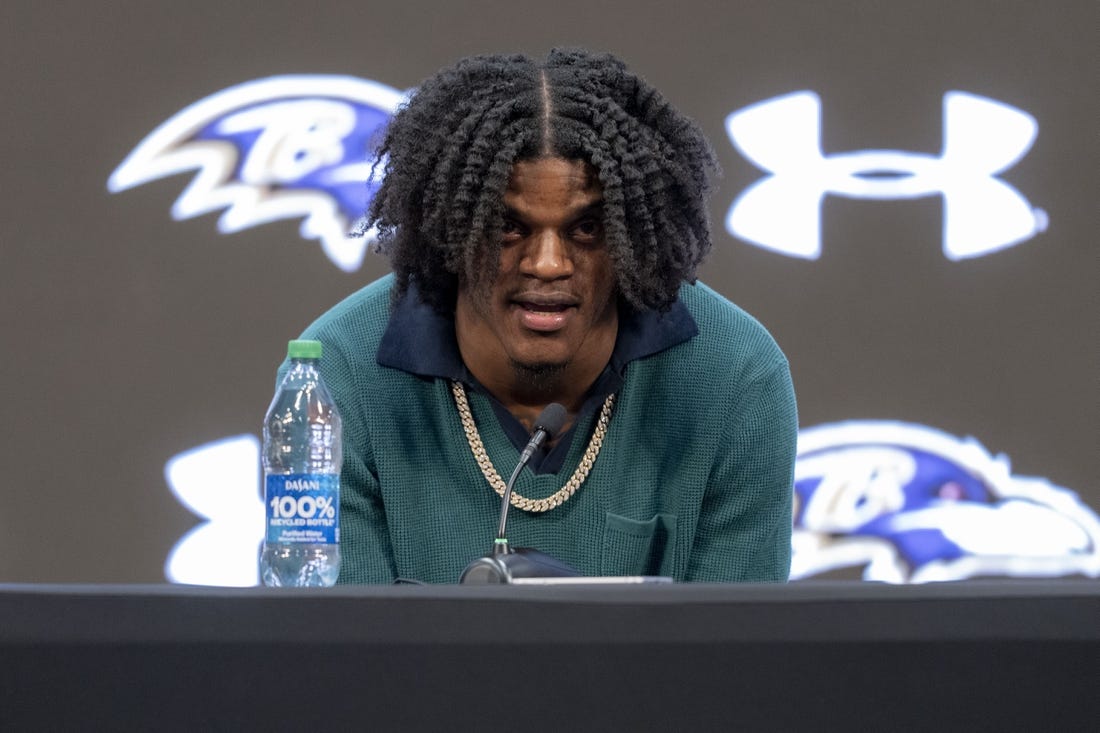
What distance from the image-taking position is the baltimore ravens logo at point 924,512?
3139mm

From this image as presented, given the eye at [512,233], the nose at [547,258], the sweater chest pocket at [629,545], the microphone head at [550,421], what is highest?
the eye at [512,233]

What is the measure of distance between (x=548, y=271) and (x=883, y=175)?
171cm

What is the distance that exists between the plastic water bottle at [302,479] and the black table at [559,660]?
0.50 metres

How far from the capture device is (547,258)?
174cm

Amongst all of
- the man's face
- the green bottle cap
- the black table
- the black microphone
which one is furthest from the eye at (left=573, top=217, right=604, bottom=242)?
the black table

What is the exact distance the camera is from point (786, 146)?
3.22 m

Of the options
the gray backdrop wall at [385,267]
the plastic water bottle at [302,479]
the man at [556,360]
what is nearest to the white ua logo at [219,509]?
the gray backdrop wall at [385,267]

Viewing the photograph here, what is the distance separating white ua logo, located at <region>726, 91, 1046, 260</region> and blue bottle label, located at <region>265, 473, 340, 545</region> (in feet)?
6.44

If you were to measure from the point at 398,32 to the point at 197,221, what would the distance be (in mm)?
617

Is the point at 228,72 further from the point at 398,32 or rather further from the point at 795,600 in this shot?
the point at 795,600

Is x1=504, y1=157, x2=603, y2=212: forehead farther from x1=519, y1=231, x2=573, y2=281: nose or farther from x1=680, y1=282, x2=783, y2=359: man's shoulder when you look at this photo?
x1=680, y1=282, x2=783, y2=359: man's shoulder

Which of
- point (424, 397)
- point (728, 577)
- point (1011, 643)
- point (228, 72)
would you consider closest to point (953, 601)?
point (1011, 643)

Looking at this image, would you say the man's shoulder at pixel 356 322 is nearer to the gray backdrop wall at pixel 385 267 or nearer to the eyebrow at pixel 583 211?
the eyebrow at pixel 583 211

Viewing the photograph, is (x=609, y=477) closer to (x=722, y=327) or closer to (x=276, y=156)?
(x=722, y=327)
